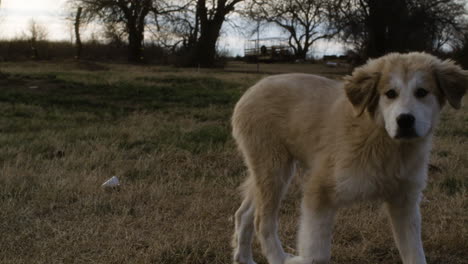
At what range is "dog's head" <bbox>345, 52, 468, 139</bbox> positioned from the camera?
3135 millimetres

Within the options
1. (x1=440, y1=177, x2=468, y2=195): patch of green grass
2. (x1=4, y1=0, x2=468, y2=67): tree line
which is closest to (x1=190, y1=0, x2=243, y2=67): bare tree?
(x1=4, y1=0, x2=468, y2=67): tree line

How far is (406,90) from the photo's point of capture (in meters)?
3.23

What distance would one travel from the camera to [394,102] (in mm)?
3230

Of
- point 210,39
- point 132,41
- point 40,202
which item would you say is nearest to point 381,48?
point 210,39

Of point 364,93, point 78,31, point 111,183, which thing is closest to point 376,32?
point 78,31

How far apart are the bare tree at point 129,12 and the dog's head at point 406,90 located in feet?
98.1

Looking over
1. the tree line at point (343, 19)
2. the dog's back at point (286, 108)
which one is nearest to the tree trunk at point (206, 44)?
the tree line at point (343, 19)

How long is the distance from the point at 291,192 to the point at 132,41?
33.1 metres

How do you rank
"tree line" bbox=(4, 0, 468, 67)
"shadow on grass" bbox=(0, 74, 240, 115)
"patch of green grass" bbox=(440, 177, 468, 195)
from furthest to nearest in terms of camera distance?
"tree line" bbox=(4, 0, 468, 67) < "shadow on grass" bbox=(0, 74, 240, 115) < "patch of green grass" bbox=(440, 177, 468, 195)

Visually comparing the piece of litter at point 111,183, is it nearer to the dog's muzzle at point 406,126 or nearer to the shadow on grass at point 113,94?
the dog's muzzle at point 406,126

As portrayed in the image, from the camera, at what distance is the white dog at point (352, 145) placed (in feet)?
10.8

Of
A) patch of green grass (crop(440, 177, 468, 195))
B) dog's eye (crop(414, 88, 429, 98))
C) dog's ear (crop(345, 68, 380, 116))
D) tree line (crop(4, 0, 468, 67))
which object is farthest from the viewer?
tree line (crop(4, 0, 468, 67))

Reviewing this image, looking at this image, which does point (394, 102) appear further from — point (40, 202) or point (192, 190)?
point (40, 202)

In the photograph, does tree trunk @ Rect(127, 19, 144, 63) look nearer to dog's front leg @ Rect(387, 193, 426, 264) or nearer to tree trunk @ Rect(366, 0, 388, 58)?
tree trunk @ Rect(366, 0, 388, 58)
